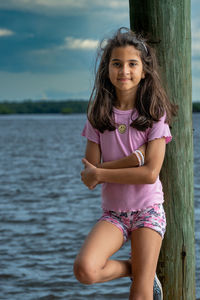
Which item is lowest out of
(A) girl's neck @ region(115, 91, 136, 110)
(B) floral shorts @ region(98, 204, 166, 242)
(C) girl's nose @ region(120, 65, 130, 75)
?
(B) floral shorts @ region(98, 204, 166, 242)

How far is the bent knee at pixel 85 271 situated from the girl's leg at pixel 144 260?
267mm

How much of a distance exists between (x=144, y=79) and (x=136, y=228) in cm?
95

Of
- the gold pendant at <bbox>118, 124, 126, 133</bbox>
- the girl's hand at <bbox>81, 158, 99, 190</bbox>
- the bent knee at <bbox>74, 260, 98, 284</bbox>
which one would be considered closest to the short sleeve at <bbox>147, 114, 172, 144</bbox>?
the gold pendant at <bbox>118, 124, 126, 133</bbox>

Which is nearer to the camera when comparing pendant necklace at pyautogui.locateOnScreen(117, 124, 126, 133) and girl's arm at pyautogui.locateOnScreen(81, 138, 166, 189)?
girl's arm at pyautogui.locateOnScreen(81, 138, 166, 189)

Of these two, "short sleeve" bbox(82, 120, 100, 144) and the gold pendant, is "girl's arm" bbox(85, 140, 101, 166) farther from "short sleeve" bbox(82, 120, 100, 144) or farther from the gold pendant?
the gold pendant

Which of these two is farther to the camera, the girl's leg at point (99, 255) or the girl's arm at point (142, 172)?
the girl's arm at point (142, 172)

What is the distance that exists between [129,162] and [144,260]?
1.96ft

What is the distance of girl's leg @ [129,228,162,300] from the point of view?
A: 3016 mm

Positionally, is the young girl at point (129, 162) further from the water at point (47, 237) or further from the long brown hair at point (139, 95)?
the water at point (47, 237)

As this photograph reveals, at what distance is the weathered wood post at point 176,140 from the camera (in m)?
3.30

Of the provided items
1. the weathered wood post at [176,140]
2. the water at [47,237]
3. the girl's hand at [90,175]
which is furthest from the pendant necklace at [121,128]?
the water at [47,237]

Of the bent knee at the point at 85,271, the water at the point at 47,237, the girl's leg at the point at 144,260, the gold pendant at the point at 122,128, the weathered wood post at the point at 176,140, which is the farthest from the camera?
the water at the point at 47,237

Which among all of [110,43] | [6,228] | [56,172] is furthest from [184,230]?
[56,172]

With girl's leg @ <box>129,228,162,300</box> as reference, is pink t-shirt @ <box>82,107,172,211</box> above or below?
above
